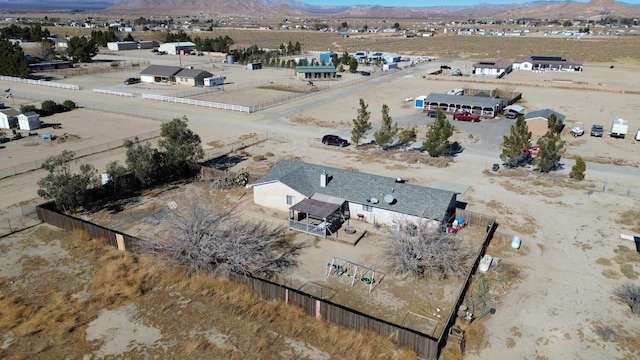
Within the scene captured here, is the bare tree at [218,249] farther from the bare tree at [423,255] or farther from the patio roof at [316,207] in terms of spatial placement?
the bare tree at [423,255]

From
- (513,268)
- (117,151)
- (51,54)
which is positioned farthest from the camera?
(51,54)

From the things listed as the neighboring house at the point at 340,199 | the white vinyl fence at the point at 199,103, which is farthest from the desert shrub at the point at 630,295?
the white vinyl fence at the point at 199,103

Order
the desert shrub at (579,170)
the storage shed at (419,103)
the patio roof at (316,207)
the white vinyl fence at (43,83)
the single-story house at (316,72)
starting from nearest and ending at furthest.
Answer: the patio roof at (316,207) < the desert shrub at (579,170) < the storage shed at (419,103) < the white vinyl fence at (43,83) < the single-story house at (316,72)

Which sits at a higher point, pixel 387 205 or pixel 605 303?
pixel 387 205

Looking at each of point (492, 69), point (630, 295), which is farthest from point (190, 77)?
point (630, 295)

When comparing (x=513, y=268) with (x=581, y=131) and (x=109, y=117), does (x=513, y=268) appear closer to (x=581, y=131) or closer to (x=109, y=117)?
(x=581, y=131)

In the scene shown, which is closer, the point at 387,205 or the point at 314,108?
the point at 387,205

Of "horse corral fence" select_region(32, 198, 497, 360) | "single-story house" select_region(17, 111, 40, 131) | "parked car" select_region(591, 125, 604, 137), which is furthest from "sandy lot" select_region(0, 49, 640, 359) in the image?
"single-story house" select_region(17, 111, 40, 131)

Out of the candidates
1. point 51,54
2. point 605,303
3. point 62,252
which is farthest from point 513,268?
point 51,54
